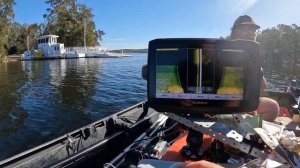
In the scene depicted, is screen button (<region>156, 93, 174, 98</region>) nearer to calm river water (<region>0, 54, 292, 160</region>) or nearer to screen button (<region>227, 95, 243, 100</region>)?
screen button (<region>227, 95, 243, 100</region>)

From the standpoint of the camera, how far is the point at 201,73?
273 cm

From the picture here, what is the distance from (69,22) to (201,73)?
279 feet

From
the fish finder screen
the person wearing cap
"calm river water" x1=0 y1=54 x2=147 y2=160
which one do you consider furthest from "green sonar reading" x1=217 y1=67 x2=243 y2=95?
"calm river water" x1=0 y1=54 x2=147 y2=160

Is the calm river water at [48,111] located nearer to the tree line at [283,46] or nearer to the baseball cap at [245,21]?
the baseball cap at [245,21]

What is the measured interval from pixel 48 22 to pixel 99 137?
8615 cm

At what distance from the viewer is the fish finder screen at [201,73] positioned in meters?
2.69

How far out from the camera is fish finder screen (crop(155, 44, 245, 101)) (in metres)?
2.69

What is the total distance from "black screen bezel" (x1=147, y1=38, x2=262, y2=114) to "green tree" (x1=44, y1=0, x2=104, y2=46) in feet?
275

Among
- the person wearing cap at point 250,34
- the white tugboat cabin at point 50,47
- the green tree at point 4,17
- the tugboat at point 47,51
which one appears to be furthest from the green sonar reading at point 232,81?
the white tugboat cabin at point 50,47

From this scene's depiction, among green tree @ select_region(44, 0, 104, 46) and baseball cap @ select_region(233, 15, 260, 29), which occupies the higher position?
green tree @ select_region(44, 0, 104, 46)

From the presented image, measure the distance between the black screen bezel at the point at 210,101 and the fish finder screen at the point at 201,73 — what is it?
0.04 metres

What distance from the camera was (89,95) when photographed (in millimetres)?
17797

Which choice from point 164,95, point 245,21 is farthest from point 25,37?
point 164,95

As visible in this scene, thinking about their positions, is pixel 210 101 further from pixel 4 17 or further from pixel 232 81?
pixel 4 17
